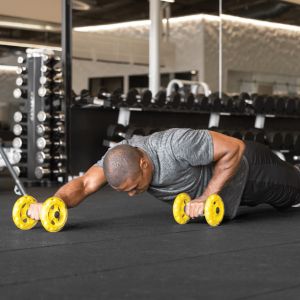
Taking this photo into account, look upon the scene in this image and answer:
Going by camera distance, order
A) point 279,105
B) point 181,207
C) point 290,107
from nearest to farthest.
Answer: point 181,207 < point 279,105 < point 290,107

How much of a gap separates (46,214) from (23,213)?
18 centimetres

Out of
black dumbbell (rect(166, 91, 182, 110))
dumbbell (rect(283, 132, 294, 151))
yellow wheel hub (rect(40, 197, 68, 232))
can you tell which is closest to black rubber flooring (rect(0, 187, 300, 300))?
yellow wheel hub (rect(40, 197, 68, 232))

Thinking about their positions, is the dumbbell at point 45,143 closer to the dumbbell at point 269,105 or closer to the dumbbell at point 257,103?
the dumbbell at point 257,103

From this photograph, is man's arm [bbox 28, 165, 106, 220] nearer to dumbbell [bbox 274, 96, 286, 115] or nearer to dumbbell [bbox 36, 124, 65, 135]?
dumbbell [bbox 36, 124, 65, 135]

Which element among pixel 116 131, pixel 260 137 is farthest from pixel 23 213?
pixel 260 137

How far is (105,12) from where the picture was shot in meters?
7.74

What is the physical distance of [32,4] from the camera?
8.23 m

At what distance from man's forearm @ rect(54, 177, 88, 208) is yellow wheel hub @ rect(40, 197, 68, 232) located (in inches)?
3.3

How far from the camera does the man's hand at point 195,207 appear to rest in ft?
7.80

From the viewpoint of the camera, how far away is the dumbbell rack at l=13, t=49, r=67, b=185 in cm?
484

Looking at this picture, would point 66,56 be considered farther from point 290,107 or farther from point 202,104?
point 290,107

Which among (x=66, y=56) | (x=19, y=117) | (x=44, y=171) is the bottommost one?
(x=44, y=171)

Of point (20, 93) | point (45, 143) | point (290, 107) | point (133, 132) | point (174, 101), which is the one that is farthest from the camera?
point (290, 107)

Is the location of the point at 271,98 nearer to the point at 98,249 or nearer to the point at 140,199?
the point at 140,199
